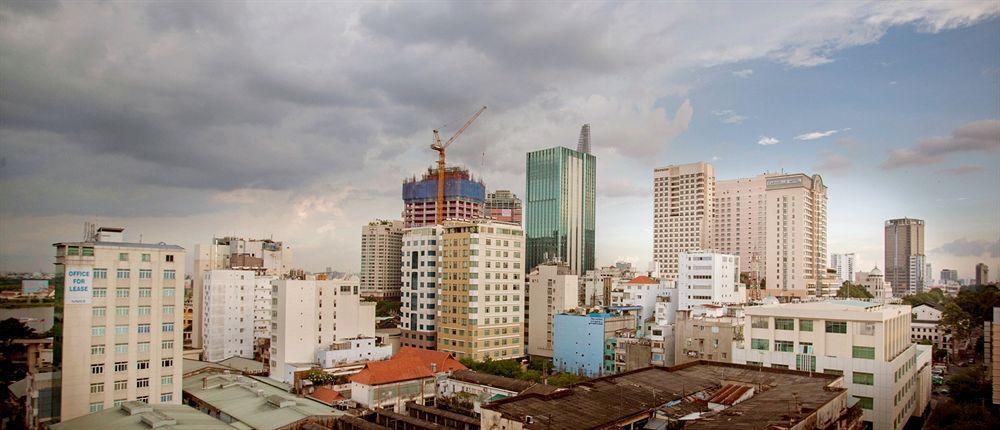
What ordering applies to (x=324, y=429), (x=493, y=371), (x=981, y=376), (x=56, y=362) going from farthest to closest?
(x=493, y=371) → (x=981, y=376) → (x=56, y=362) → (x=324, y=429)

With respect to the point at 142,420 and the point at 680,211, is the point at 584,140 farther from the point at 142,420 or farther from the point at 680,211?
the point at 142,420

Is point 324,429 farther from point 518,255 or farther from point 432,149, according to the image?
point 432,149

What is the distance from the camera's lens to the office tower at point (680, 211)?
89.9 meters

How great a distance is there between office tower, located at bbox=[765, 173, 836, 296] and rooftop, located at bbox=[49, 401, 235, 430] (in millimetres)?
75179

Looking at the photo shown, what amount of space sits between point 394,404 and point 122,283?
14811 millimetres

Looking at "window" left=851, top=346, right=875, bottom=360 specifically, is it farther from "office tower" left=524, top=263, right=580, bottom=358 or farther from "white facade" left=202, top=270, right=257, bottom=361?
"white facade" left=202, top=270, right=257, bottom=361

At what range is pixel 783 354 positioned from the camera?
86.3ft

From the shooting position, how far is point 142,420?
75.0 feet

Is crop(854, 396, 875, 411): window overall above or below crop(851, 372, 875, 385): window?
below

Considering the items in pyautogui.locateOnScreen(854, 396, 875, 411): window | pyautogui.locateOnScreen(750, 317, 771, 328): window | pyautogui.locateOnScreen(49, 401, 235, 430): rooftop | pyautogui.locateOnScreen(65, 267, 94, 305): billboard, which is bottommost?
pyautogui.locateOnScreen(49, 401, 235, 430): rooftop

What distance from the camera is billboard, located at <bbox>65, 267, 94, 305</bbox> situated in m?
25.5

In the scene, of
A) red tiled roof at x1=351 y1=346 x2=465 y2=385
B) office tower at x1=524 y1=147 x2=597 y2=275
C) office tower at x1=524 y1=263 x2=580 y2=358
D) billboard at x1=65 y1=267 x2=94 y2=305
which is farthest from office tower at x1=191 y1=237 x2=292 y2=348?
office tower at x1=524 y1=147 x2=597 y2=275

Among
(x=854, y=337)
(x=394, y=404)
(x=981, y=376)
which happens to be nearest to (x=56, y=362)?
(x=394, y=404)

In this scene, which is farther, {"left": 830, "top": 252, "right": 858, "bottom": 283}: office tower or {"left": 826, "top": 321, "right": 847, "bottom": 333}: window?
{"left": 830, "top": 252, "right": 858, "bottom": 283}: office tower
